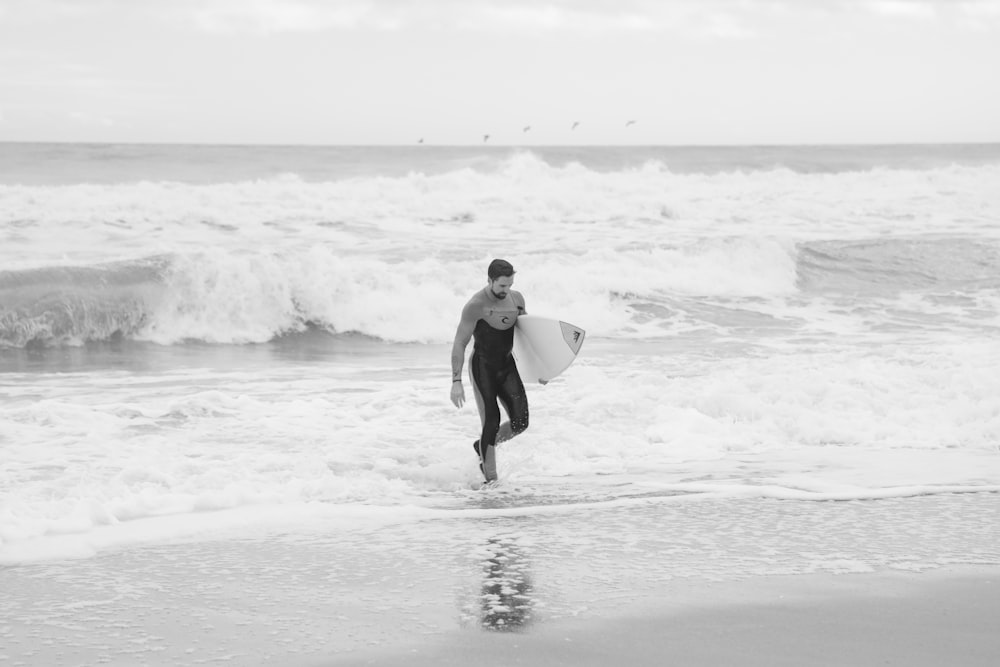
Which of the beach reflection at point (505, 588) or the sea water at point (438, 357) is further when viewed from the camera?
the sea water at point (438, 357)

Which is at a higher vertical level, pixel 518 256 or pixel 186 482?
pixel 518 256

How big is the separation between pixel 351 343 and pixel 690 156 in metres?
59.4

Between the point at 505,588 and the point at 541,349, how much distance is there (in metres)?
2.98

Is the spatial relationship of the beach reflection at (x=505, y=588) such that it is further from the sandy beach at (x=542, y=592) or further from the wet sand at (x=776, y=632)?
the wet sand at (x=776, y=632)

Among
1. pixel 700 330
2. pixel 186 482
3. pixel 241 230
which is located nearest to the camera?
pixel 186 482

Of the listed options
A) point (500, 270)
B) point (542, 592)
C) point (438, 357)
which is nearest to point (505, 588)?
point (542, 592)

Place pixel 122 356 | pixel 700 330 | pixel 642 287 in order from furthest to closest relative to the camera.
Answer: pixel 642 287 → pixel 700 330 → pixel 122 356

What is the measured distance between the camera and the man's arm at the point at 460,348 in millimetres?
7309

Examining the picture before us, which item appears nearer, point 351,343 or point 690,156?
point 351,343

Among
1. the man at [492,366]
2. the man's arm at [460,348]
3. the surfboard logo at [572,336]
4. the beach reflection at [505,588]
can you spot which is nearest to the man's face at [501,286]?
the man at [492,366]

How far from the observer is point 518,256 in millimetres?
21109

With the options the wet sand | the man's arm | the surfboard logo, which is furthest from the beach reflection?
the surfboard logo

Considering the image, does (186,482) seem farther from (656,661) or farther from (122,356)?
(122,356)

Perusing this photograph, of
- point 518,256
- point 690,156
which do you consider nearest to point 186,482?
point 518,256
